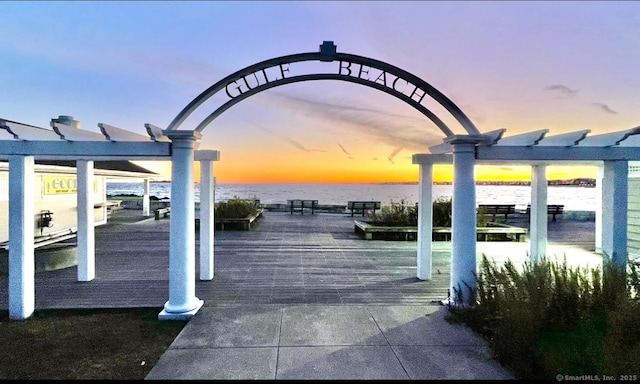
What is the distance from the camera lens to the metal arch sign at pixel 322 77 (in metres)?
4.83

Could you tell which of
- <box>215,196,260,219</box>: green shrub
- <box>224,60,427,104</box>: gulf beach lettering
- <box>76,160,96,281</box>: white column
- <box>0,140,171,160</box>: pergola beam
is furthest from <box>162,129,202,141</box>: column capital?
<box>215,196,260,219</box>: green shrub

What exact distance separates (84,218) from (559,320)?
736cm

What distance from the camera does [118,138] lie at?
4734 mm

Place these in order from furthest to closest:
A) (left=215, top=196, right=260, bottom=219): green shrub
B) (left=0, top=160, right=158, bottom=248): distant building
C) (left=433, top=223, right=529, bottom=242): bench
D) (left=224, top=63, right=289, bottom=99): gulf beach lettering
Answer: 1. (left=215, top=196, right=260, bottom=219): green shrub
2. (left=433, top=223, right=529, bottom=242): bench
3. (left=0, top=160, right=158, bottom=248): distant building
4. (left=224, top=63, right=289, bottom=99): gulf beach lettering

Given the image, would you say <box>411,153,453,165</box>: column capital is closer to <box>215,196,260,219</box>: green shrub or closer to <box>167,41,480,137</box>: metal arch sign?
<box>167,41,480,137</box>: metal arch sign

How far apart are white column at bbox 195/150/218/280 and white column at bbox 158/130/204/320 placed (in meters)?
1.40

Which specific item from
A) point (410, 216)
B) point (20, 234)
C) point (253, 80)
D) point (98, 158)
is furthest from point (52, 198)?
point (410, 216)

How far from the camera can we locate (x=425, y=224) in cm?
673

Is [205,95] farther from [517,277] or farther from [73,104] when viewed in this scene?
[73,104]

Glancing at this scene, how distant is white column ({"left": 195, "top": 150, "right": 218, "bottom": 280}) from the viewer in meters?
6.37

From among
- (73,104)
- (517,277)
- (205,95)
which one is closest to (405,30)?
(205,95)

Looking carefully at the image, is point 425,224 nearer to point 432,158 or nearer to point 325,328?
point 432,158

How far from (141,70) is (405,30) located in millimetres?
7013

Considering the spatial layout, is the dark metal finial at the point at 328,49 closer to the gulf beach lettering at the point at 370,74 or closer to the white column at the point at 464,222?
the gulf beach lettering at the point at 370,74
